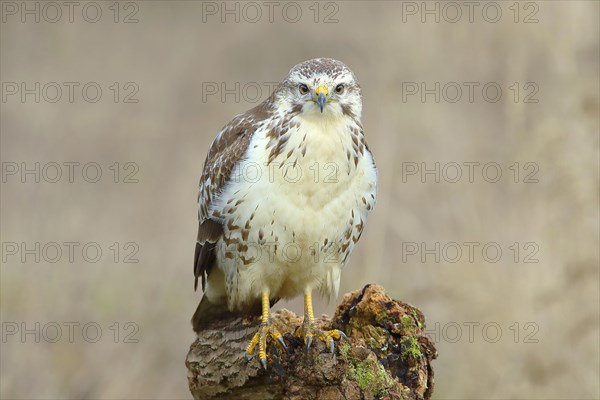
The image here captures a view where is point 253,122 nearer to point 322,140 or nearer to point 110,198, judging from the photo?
point 322,140

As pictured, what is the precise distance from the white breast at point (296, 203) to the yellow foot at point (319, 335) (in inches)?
18.8

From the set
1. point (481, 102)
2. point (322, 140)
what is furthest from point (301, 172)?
point (481, 102)

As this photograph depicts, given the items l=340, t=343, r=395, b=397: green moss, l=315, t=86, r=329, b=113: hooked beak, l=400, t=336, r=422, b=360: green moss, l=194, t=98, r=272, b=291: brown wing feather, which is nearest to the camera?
l=340, t=343, r=395, b=397: green moss

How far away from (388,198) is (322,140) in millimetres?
1908

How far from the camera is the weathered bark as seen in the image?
16.1 ft

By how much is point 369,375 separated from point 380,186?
252 cm

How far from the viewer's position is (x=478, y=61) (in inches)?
291

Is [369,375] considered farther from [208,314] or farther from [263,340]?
[208,314]

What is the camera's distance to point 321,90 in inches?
213

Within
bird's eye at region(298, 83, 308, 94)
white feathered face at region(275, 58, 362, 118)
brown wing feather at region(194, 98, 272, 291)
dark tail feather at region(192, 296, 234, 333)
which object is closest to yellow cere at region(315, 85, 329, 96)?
white feathered face at region(275, 58, 362, 118)

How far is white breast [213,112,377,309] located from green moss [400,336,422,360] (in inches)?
35.4

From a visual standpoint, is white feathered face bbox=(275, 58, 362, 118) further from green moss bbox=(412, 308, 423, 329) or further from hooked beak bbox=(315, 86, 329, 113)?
green moss bbox=(412, 308, 423, 329)

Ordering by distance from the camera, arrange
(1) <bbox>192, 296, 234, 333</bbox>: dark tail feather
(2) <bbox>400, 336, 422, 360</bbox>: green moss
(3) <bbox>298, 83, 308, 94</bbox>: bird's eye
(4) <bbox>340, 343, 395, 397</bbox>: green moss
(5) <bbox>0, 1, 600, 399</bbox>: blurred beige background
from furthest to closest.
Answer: (5) <bbox>0, 1, 600, 399</bbox>: blurred beige background < (1) <bbox>192, 296, 234, 333</bbox>: dark tail feather < (3) <bbox>298, 83, 308, 94</bbox>: bird's eye < (2) <bbox>400, 336, 422, 360</bbox>: green moss < (4) <bbox>340, 343, 395, 397</bbox>: green moss

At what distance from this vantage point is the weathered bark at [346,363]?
194 inches
